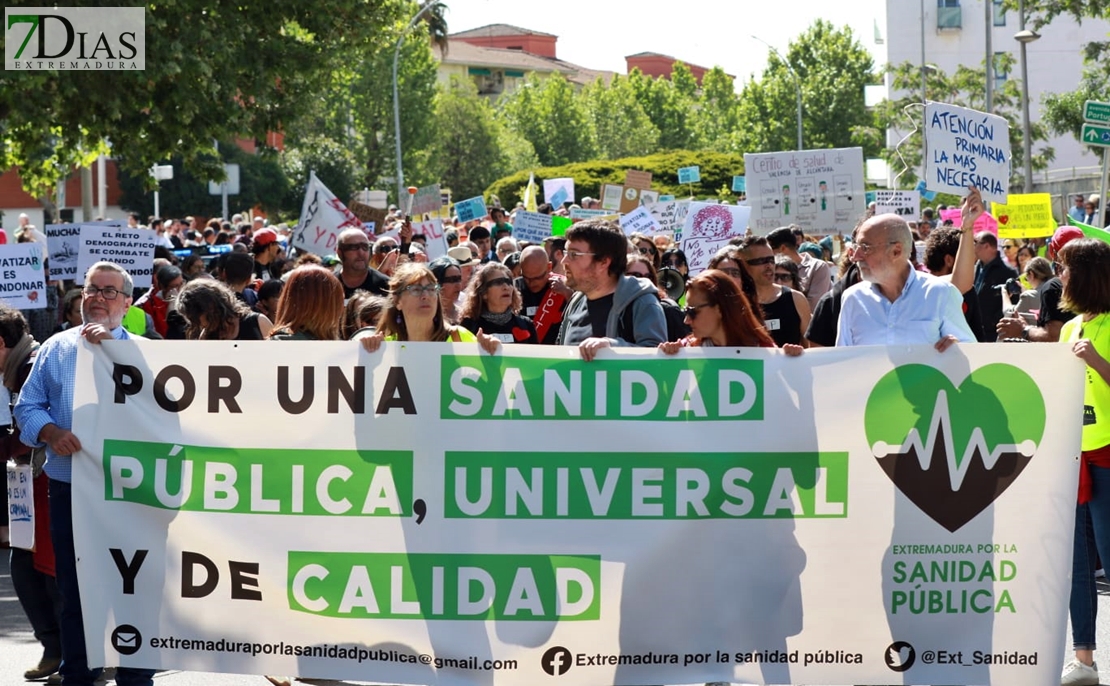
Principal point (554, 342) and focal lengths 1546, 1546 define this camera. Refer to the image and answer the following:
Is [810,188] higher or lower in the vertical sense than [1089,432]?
higher

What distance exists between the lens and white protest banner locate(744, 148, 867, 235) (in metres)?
17.6

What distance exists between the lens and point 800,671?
5.64 metres

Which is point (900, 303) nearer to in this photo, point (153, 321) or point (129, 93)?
point (153, 321)

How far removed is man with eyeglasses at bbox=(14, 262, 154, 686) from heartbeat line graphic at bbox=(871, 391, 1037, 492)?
9.80ft

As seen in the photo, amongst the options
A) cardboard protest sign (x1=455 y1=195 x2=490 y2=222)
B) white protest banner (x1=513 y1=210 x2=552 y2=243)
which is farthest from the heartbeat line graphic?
cardboard protest sign (x1=455 y1=195 x2=490 y2=222)

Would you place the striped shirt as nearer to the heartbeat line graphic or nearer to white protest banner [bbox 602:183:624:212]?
the heartbeat line graphic

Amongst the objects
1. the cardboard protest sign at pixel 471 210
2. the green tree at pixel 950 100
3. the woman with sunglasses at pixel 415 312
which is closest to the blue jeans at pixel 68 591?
the woman with sunglasses at pixel 415 312

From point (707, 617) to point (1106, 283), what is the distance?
2.23 metres

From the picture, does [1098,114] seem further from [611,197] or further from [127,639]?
[127,639]

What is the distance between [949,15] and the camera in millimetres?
75812

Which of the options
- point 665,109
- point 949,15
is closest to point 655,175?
point 949,15

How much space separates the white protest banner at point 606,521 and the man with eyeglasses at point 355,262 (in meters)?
4.41

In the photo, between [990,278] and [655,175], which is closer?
[990,278]

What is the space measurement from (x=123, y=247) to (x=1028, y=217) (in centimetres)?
1074
